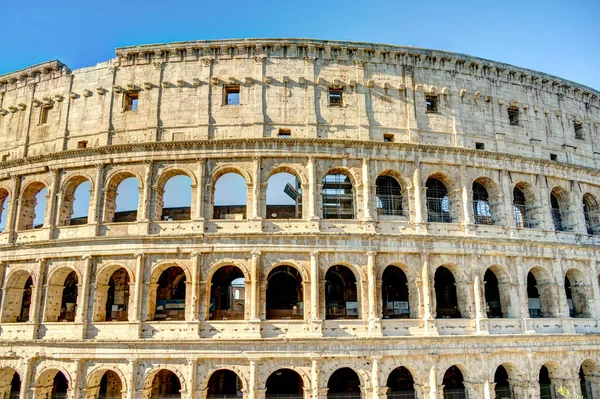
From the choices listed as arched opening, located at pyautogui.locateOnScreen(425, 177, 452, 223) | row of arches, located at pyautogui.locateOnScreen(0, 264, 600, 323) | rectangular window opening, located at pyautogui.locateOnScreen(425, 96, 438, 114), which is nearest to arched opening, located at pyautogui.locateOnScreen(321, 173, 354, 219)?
row of arches, located at pyautogui.locateOnScreen(0, 264, 600, 323)

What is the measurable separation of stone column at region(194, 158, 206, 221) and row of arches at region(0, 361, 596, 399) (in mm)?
7292

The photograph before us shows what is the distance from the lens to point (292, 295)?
2383 centimetres

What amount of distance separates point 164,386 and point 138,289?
211 inches

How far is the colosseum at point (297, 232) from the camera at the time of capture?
19391 mm

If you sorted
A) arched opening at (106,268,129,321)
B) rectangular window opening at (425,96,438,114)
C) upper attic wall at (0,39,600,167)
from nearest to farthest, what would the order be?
upper attic wall at (0,39,600,167) < arched opening at (106,268,129,321) < rectangular window opening at (425,96,438,114)

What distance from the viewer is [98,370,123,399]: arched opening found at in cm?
2122

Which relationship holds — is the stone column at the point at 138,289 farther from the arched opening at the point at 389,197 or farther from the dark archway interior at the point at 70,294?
the arched opening at the point at 389,197

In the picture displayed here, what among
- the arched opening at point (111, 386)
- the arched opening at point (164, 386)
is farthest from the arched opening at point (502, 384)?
the arched opening at point (111, 386)

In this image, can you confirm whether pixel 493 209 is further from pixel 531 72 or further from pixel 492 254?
pixel 531 72

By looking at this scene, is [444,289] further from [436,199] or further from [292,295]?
[292,295]

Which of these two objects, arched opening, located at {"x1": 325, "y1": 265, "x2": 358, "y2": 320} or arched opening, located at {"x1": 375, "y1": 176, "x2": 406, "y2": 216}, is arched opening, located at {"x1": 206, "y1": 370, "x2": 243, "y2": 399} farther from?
arched opening, located at {"x1": 375, "y1": 176, "x2": 406, "y2": 216}

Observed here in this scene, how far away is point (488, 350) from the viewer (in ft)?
66.4

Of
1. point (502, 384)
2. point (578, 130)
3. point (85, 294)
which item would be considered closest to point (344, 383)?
point (502, 384)

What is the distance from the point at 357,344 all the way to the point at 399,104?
1160 centimetres
